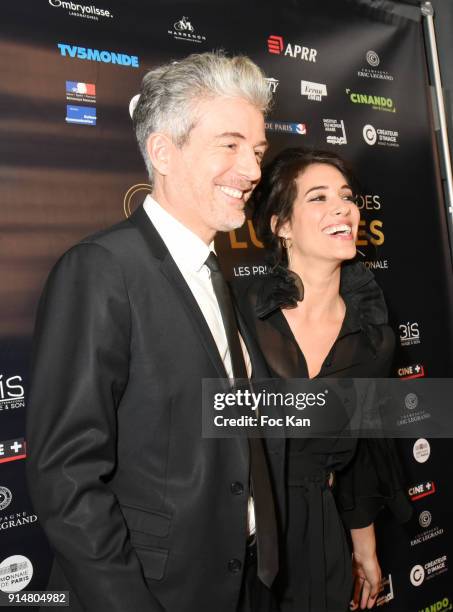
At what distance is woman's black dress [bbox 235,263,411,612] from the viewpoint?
1.66 metres

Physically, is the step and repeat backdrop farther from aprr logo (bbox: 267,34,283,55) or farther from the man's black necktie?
the man's black necktie

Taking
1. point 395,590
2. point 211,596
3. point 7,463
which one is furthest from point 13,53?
point 395,590

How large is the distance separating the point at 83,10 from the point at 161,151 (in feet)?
3.55

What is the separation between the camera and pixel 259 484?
4.18ft

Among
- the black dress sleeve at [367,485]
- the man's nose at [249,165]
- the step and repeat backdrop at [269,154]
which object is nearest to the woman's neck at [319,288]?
the step and repeat backdrop at [269,154]

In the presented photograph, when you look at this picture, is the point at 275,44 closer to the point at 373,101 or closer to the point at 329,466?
the point at 373,101

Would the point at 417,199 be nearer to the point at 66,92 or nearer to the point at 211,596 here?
the point at 66,92

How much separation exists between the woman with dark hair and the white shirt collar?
19.9 inches

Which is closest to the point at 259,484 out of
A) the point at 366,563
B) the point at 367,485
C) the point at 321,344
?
the point at 321,344

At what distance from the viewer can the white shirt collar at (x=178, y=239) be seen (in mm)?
1321

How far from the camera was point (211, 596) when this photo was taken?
3.95ft

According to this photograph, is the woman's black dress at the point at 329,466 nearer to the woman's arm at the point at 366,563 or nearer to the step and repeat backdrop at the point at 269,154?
the woman's arm at the point at 366,563

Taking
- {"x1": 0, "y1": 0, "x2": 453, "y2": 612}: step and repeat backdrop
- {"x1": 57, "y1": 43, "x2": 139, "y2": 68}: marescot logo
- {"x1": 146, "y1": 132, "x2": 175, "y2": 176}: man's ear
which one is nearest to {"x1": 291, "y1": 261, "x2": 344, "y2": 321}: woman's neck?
{"x1": 0, "y1": 0, "x2": 453, "y2": 612}: step and repeat backdrop

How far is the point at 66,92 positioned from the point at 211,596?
169 centimetres
